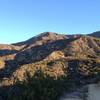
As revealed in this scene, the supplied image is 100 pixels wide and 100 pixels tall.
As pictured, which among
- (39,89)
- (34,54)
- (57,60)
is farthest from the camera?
(34,54)

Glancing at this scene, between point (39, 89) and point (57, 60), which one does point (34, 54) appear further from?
point (39, 89)

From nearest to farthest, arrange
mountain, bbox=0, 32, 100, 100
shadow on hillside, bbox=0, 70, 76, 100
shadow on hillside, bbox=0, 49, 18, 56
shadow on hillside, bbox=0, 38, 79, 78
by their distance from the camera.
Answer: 1. shadow on hillside, bbox=0, 70, 76, 100
2. mountain, bbox=0, 32, 100, 100
3. shadow on hillside, bbox=0, 38, 79, 78
4. shadow on hillside, bbox=0, 49, 18, 56

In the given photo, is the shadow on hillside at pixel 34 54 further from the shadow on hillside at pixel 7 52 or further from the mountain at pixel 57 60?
the shadow on hillside at pixel 7 52

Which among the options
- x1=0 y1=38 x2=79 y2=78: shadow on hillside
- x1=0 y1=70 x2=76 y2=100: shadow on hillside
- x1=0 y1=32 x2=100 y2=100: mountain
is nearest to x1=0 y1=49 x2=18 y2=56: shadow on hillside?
x1=0 y1=32 x2=100 y2=100: mountain

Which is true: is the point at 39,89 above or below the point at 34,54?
below

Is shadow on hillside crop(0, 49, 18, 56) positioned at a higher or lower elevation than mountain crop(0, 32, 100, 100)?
higher

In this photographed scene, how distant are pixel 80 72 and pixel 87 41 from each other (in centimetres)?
4663

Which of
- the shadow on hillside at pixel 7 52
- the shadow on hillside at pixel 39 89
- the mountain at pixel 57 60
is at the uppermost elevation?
the shadow on hillside at pixel 7 52

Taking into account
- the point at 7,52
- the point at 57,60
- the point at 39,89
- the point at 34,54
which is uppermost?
the point at 7,52

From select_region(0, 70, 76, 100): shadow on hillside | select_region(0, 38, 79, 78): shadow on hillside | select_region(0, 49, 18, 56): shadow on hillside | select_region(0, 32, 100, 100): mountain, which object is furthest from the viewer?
Answer: select_region(0, 49, 18, 56): shadow on hillside

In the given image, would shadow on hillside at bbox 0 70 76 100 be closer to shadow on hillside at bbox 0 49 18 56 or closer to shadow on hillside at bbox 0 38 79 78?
shadow on hillside at bbox 0 38 79 78

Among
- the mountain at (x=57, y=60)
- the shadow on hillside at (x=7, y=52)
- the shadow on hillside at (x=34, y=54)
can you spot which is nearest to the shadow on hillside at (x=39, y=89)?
the mountain at (x=57, y=60)

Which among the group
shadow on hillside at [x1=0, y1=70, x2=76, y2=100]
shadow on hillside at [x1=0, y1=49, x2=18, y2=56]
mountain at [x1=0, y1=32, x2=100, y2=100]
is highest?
shadow on hillside at [x1=0, y1=49, x2=18, y2=56]

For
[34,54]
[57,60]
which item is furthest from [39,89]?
[34,54]
